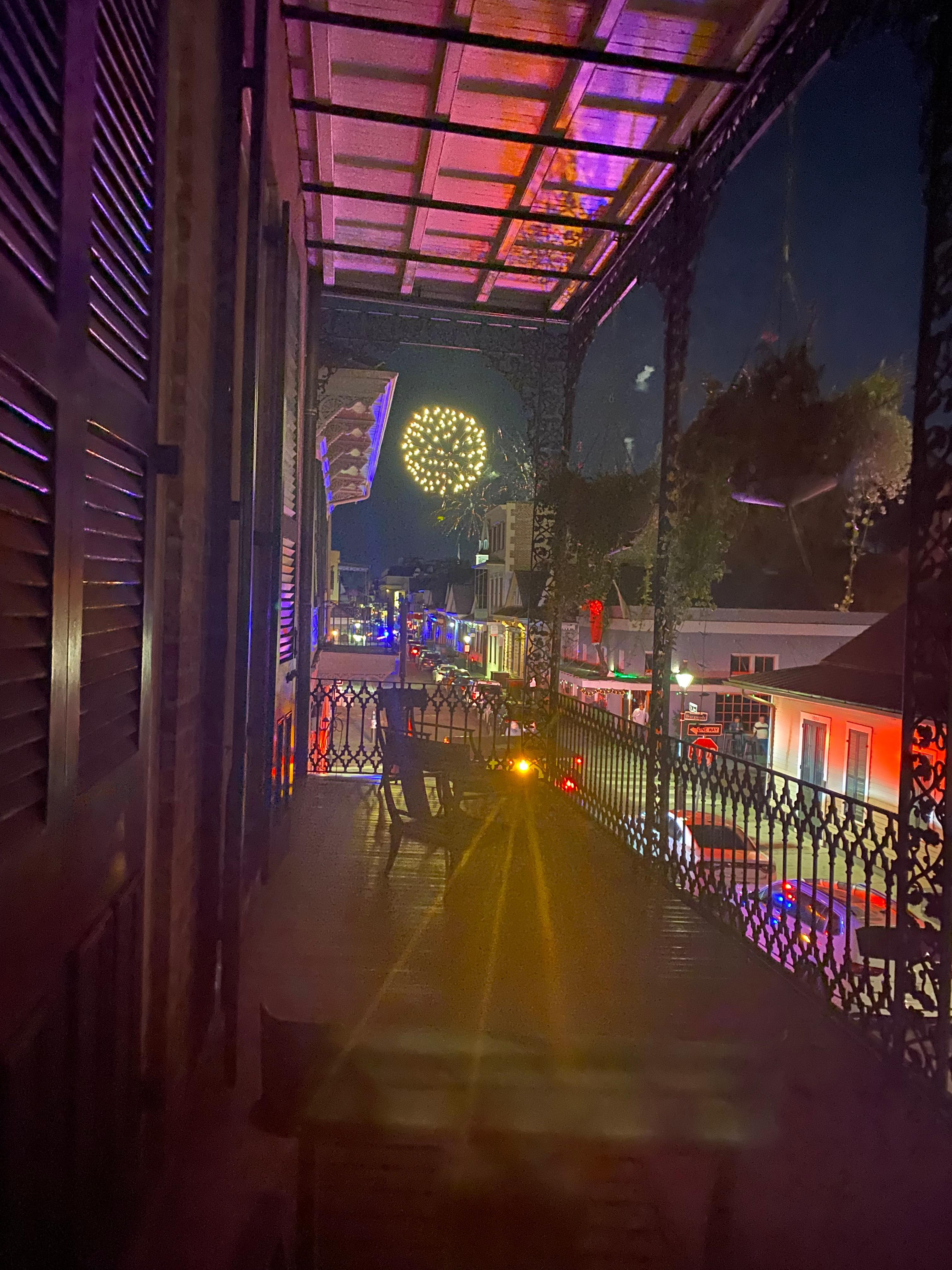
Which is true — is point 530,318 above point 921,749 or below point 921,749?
above

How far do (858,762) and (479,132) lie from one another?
1308 cm

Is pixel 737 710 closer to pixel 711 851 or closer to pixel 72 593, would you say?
pixel 711 851

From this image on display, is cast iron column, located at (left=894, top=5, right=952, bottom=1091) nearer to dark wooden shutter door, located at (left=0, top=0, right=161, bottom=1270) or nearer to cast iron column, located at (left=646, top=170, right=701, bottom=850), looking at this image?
cast iron column, located at (left=646, top=170, right=701, bottom=850)

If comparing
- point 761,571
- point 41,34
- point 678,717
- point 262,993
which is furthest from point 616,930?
point 761,571

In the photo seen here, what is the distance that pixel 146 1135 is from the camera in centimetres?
263

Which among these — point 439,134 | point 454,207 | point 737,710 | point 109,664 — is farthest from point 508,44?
point 737,710

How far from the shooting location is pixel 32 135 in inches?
58.1

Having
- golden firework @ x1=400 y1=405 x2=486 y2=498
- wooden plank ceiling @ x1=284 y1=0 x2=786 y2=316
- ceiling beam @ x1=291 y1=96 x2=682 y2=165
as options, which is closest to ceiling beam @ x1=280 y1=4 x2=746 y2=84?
wooden plank ceiling @ x1=284 y1=0 x2=786 y2=316

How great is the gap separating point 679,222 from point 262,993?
6.37 metres

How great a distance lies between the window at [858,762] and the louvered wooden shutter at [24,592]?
49.4 ft

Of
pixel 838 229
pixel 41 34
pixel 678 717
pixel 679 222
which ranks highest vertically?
pixel 838 229

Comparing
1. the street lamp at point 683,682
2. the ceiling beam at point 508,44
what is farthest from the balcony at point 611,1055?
the street lamp at point 683,682

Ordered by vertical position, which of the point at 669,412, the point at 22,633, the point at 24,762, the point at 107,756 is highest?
the point at 669,412

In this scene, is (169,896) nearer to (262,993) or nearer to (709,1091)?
(262,993)
